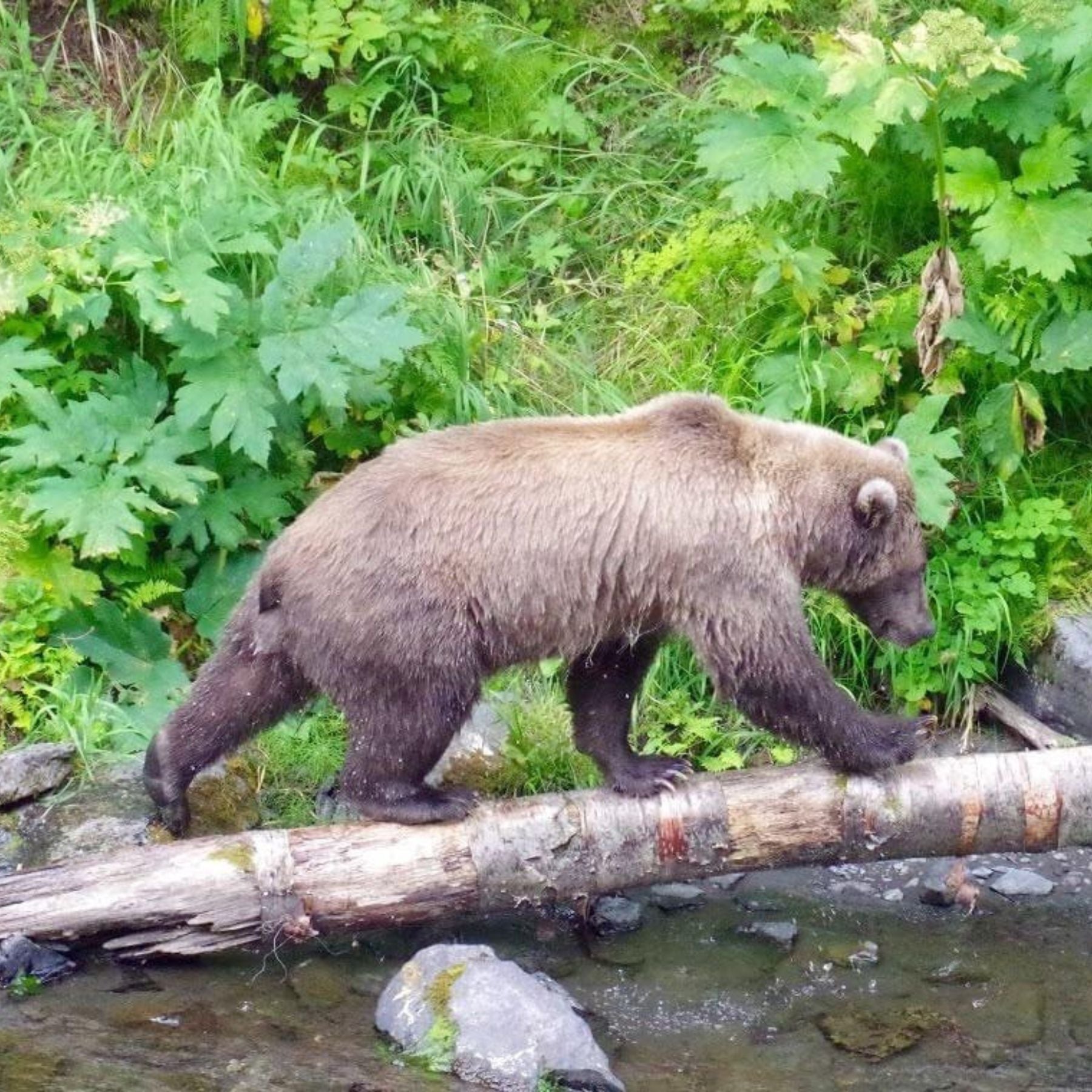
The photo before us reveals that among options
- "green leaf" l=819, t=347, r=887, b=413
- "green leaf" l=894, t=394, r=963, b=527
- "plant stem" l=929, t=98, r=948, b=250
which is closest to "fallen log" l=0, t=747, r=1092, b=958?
"green leaf" l=894, t=394, r=963, b=527

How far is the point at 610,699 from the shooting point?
7180 millimetres

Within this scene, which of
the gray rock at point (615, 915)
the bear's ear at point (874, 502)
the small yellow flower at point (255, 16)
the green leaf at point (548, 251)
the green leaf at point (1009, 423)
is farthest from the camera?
the small yellow flower at point (255, 16)

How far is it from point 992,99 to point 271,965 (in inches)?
198

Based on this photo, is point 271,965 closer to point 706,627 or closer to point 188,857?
point 188,857

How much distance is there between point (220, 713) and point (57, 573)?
169 centimetres

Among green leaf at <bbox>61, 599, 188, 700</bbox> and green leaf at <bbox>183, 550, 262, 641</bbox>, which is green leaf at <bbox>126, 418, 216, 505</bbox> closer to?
green leaf at <bbox>183, 550, 262, 641</bbox>

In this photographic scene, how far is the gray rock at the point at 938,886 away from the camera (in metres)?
7.41

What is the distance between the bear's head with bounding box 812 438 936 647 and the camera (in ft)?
22.6

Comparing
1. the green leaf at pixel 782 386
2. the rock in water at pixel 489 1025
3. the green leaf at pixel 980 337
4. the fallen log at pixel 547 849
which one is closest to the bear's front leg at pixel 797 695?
the fallen log at pixel 547 849

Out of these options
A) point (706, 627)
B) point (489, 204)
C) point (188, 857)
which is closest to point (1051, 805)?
point (706, 627)

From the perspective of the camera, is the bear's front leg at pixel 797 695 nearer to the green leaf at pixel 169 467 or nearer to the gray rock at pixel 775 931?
the gray rock at pixel 775 931

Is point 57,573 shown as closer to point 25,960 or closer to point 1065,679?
point 25,960

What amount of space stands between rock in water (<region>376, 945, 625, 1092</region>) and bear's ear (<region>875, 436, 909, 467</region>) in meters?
2.50

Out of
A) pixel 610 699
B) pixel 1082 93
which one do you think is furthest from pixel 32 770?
pixel 1082 93
